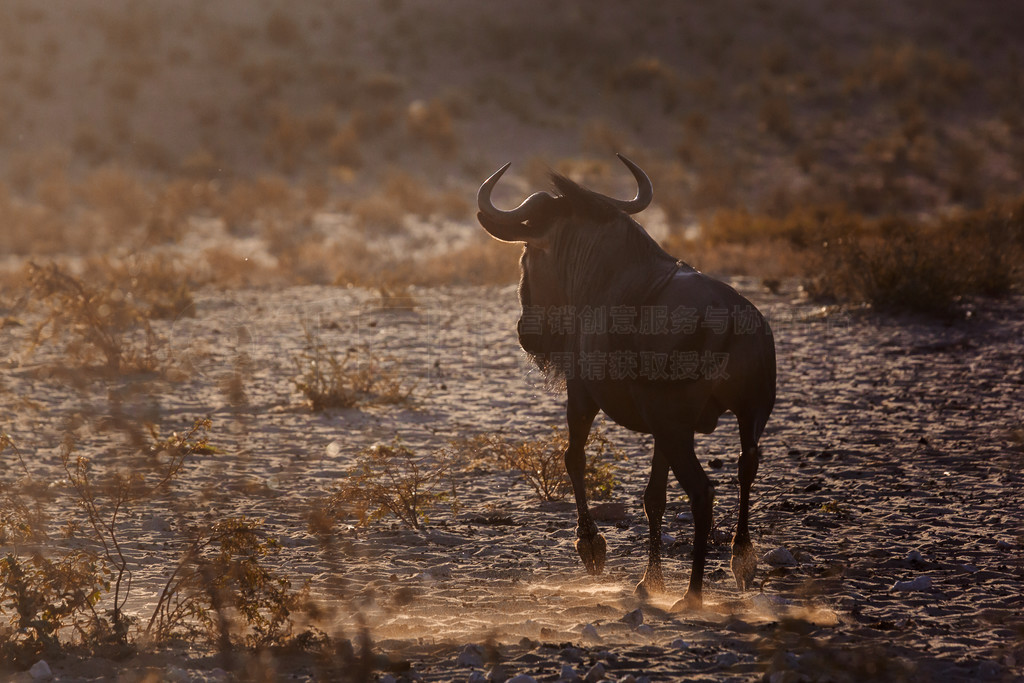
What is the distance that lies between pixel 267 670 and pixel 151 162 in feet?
82.7

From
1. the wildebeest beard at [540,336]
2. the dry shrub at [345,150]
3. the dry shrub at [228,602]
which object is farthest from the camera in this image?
the dry shrub at [345,150]

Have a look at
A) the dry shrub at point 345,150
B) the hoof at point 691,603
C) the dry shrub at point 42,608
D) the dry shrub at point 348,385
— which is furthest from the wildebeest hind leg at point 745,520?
the dry shrub at point 345,150

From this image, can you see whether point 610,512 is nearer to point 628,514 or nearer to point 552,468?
point 628,514

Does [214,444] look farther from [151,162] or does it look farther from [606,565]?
[151,162]

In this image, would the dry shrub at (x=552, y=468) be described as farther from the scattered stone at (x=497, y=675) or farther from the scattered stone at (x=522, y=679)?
the scattered stone at (x=522, y=679)

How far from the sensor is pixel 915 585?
507 centimetres

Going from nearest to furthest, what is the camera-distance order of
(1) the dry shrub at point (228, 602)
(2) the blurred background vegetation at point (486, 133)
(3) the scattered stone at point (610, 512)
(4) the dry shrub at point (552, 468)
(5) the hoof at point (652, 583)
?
(1) the dry shrub at point (228, 602) < (5) the hoof at point (652, 583) < (3) the scattered stone at point (610, 512) < (4) the dry shrub at point (552, 468) < (2) the blurred background vegetation at point (486, 133)

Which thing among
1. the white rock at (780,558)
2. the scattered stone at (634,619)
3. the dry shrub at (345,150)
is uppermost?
the dry shrub at (345,150)

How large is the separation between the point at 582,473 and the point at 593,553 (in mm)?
450

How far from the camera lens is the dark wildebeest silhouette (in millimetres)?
4883

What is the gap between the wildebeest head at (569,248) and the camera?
17.6 ft

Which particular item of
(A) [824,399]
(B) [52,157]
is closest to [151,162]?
(B) [52,157]

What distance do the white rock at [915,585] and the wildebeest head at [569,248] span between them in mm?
1828

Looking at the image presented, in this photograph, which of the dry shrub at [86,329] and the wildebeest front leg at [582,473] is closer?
the wildebeest front leg at [582,473]
